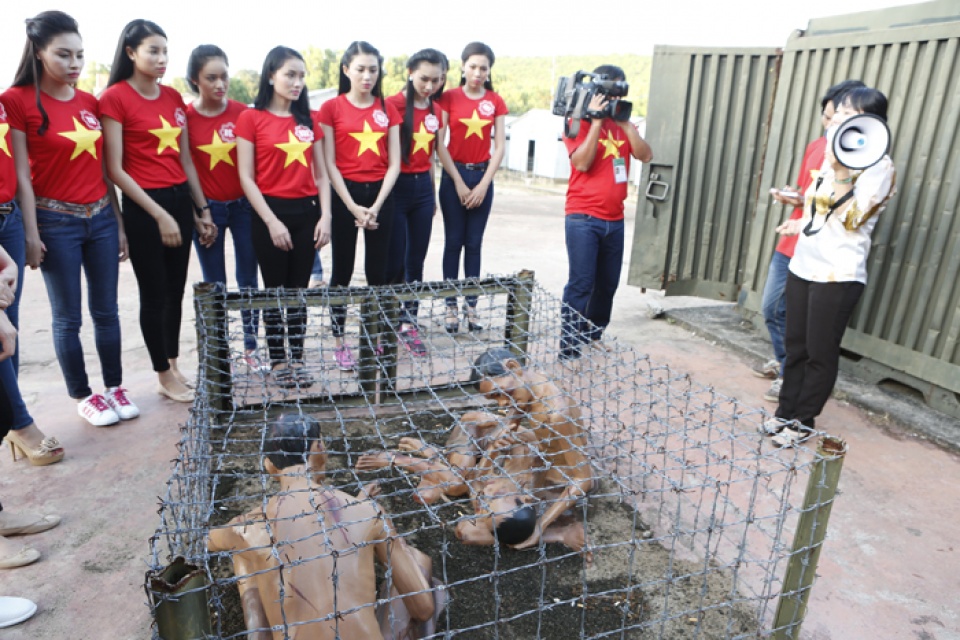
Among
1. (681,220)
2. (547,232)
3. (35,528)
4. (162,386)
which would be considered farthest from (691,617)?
(547,232)

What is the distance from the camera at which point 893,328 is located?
13.7ft

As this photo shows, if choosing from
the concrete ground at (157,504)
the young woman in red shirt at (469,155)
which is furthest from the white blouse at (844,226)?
the young woman in red shirt at (469,155)

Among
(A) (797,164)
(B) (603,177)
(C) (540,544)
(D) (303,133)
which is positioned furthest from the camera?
(A) (797,164)

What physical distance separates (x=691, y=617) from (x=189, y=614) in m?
1.67

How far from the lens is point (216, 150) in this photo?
381 cm

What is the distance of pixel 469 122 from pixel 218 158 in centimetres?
169

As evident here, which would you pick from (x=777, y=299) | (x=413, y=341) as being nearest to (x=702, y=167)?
(x=777, y=299)

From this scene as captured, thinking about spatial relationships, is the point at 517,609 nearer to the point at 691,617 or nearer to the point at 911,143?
the point at 691,617

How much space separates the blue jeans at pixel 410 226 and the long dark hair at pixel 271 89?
0.80 m

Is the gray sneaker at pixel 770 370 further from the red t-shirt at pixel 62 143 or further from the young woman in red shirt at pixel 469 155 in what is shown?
the red t-shirt at pixel 62 143

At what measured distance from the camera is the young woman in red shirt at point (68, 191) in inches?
115

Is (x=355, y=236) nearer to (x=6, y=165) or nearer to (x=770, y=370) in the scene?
(x=6, y=165)

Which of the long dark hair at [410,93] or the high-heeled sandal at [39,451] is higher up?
the long dark hair at [410,93]

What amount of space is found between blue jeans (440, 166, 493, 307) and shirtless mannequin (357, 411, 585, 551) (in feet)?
6.38
